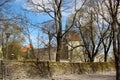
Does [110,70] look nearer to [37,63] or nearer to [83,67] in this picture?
[83,67]

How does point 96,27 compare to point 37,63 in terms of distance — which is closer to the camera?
point 37,63

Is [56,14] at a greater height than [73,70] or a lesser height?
greater

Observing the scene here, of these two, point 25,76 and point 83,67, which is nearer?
point 25,76

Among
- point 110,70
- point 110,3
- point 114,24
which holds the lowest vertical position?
point 110,70

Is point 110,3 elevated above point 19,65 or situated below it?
above

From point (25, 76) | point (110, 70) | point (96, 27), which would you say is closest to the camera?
point (25, 76)

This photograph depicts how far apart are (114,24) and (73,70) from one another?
1988 centimetres

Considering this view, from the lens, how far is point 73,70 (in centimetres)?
3953

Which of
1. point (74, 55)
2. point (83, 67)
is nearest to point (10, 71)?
point (83, 67)

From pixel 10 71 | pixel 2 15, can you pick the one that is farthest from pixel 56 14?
pixel 10 71

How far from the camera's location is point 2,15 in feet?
104

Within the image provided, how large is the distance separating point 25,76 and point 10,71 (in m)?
2.38

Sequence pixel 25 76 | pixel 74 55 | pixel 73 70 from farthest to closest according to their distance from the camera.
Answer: pixel 74 55
pixel 73 70
pixel 25 76

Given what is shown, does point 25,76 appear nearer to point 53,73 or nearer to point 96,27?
point 53,73
